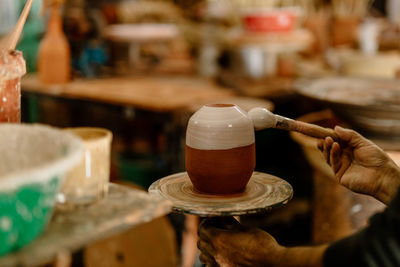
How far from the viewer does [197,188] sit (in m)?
1.36

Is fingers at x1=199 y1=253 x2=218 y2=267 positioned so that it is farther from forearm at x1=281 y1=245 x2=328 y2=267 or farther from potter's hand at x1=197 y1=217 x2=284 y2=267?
forearm at x1=281 y1=245 x2=328 y2=267

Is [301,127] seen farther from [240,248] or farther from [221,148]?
[240,248]

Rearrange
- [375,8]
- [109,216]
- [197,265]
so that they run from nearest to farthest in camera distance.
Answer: [109,216] < [197,265] < [375,8]

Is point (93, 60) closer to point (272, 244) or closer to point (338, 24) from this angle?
point (272, 244)

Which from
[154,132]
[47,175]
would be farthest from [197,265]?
[154,132]

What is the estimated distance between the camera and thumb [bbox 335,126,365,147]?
1.46 m

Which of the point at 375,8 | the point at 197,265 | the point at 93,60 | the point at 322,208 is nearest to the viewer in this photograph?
the point at 197,265

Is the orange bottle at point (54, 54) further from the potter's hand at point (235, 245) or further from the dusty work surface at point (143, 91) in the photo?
the potter's hand at point (235, 245)

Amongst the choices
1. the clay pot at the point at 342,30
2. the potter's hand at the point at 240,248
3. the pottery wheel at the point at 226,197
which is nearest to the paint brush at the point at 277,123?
the pottery wheel at the point at 226,197

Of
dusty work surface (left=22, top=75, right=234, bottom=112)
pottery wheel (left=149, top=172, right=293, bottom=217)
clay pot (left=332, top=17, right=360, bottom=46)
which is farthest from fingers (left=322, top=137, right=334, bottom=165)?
clay pot (left=332, top=17, right=360, bottom=46)

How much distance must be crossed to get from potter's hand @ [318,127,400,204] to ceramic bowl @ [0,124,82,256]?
848 mm

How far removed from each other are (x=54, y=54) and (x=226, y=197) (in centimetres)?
256

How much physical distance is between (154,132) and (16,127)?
3.15m

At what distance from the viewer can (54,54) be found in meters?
3.46
